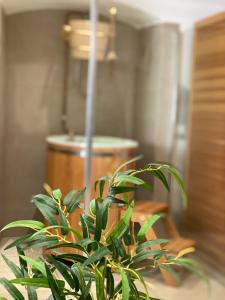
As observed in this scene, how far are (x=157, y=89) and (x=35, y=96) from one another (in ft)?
2.91

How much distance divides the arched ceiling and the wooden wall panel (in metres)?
0.08

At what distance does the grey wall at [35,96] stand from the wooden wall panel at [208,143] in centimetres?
56

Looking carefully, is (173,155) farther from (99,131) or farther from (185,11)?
(185,11)

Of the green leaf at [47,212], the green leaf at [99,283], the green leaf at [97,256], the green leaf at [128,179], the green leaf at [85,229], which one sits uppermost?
the green leaf at [128,179]

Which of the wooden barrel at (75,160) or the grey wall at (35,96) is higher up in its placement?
the grey wall at (35,96)

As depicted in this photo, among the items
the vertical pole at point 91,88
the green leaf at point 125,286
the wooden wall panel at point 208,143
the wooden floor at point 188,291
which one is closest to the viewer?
the green leaf at point 125,286

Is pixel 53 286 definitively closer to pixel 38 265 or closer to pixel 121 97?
pixel 38 265

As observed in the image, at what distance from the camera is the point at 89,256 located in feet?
2.89

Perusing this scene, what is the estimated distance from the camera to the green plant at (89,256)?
0.87 meters

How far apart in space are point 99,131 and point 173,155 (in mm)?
600

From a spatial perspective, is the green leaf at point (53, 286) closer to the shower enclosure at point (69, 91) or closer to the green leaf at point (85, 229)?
the green leaf at point (85, 229)

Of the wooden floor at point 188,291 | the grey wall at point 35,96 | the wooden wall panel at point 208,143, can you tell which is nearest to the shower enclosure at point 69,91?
the grey wall at point 35,96

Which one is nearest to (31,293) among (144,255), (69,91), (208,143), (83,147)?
(144,255)

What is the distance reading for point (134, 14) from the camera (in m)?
2.75
